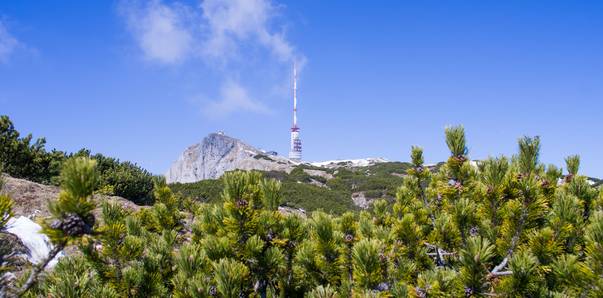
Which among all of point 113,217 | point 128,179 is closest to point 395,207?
point 113,217

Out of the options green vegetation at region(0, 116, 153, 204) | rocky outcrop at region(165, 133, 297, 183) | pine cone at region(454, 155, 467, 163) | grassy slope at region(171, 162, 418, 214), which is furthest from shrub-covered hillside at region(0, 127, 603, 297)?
rocky outcrop at region(165, 133, 297, 183)

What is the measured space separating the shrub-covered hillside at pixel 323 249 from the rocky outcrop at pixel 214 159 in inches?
2249

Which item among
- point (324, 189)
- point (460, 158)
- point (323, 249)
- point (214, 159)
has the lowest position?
point (323, 249)

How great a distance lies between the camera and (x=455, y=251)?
2979mm

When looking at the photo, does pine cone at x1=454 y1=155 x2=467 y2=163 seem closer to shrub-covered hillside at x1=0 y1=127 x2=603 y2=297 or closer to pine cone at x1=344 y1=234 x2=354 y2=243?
shrub-covered hillside at x1=0 y1=127 x2=603 y2=297

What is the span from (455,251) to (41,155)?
18.1 meters

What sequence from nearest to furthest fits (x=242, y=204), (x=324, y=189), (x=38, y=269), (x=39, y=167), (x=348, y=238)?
(x=38, y=269), (x=242, y=204), (x=348, y=238), (x=39, y=167), (x=324, y=189)

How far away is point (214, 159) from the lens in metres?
87.2

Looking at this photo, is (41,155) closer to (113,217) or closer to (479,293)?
(113,217)

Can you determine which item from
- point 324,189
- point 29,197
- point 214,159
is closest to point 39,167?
point 29,197

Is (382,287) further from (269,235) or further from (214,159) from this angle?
(214,159)

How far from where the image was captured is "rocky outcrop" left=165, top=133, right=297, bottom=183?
69156 mm

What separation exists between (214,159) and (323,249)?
86937 mm

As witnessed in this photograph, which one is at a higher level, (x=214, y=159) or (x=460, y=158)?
(x=214, y=159)
